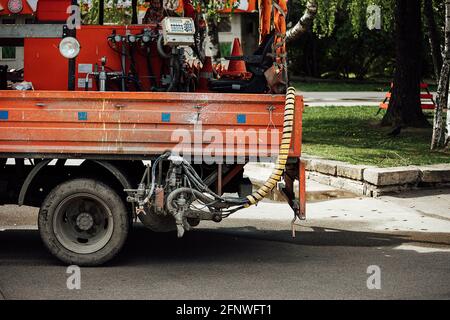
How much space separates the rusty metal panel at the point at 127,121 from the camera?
8.17m

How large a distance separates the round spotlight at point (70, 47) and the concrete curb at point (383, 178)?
5.16 m

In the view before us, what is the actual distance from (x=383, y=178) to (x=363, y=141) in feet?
15.9

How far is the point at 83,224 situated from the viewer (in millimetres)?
8336

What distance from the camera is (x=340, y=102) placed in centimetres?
2828

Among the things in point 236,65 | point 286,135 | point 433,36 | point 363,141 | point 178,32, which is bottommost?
point 363,141

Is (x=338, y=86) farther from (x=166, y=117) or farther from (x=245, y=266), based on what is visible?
(x=166, y=117)

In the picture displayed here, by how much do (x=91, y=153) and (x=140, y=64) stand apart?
1.22m

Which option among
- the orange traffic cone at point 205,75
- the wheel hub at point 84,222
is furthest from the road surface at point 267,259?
the orange traffic cone at point 205,75

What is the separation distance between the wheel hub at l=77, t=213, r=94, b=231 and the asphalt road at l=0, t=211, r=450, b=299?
39 centimetres

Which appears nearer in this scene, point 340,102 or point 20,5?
point 20,5

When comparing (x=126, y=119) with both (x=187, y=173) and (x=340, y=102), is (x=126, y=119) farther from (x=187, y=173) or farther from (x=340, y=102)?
(x=340, y=102)
